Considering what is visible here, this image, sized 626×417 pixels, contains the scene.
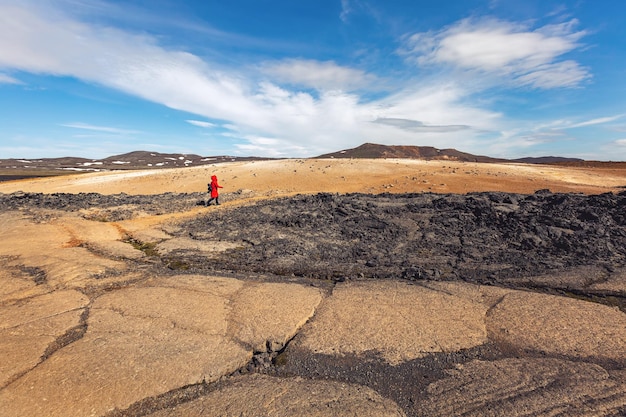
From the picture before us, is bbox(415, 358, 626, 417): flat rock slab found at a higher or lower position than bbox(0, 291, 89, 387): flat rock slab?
lower

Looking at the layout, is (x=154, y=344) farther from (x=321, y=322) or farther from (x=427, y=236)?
(x=427, y=236)

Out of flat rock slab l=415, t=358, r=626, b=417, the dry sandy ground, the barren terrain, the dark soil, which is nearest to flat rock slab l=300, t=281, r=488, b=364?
the barren terrain

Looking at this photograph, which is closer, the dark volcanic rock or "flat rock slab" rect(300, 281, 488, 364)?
"flat rock slab" rect(300, 281, 488, 364)

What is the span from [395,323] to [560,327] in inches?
82.4

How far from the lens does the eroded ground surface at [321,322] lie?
3.29 m

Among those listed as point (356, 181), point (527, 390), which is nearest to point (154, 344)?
point (527, 390)

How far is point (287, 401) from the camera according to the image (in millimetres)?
3234

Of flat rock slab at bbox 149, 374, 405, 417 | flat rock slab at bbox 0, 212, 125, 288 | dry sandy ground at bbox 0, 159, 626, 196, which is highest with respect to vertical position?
dry sandy ground at bbox 0, 159, 626, 196

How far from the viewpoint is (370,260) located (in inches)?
297

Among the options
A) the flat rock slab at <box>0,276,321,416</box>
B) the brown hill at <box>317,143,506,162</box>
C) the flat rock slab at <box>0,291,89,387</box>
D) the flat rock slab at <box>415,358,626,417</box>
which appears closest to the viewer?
the flat rock slab at <box>415,358,626,417</box>

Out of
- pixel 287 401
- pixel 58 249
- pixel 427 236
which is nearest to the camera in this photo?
pixel 287 401

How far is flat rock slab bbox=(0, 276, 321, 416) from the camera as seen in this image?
3.25 m

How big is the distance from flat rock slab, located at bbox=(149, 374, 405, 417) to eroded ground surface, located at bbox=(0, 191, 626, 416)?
0.05ft

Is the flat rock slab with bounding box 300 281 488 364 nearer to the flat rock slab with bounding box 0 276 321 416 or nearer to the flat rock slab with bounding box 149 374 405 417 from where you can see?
the flat rock slab with bounding box 0 276 321 416
